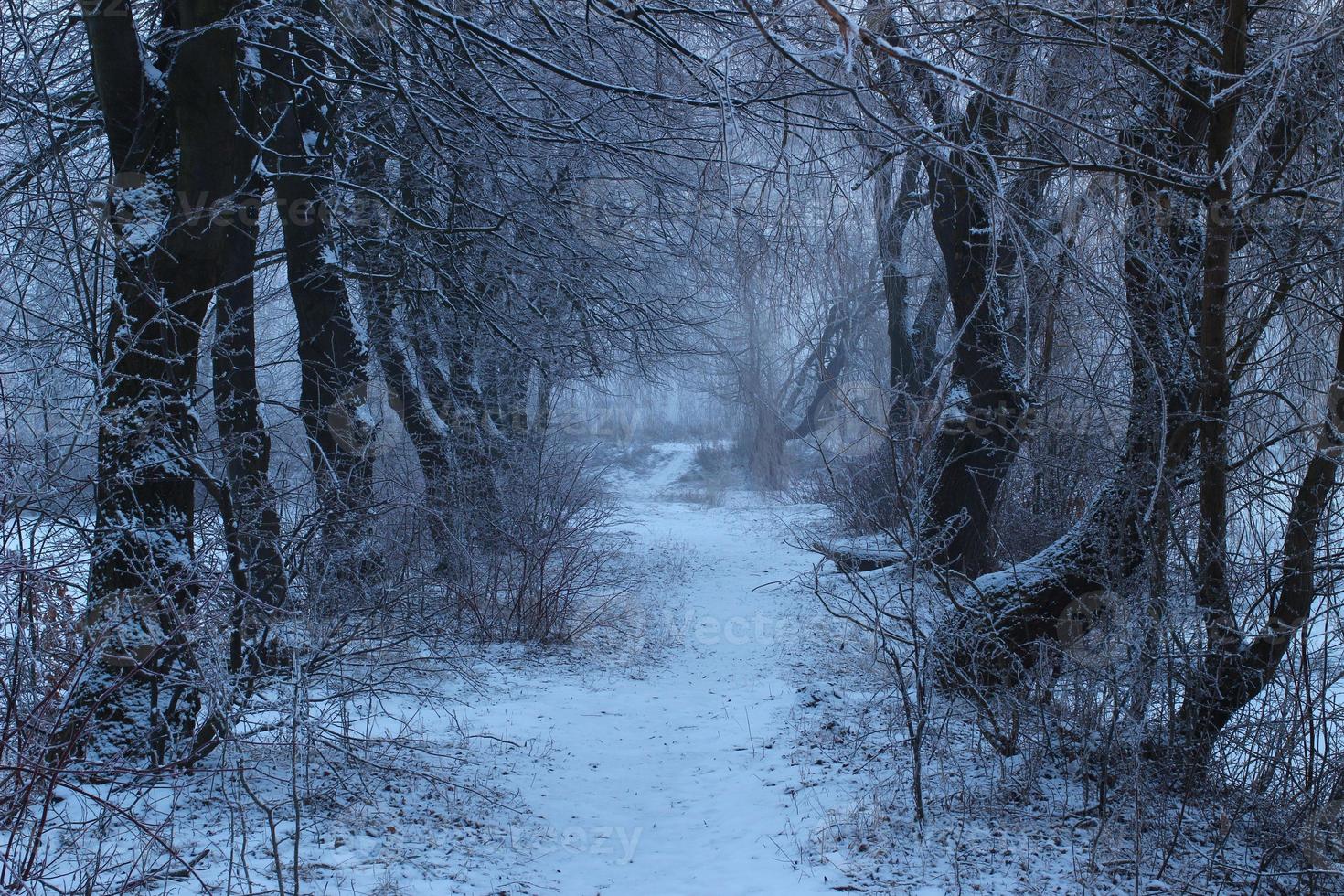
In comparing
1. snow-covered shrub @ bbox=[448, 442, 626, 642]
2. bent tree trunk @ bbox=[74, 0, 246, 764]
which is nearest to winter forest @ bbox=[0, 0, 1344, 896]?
bent tree trunk @ bbox=[74, 0, 246, 764]

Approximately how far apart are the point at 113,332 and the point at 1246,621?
5.31 meters

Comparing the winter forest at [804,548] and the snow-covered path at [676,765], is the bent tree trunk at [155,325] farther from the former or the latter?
the snow-covered path at [676,765]

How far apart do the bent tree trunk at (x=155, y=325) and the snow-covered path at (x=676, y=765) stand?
187 cm

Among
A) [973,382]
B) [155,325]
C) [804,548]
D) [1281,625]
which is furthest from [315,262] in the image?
[1281,625]

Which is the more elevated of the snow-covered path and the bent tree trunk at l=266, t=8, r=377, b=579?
the bent tree trunk at l=266, t=8, r=377, b=579

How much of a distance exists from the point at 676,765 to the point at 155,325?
363 centimetres

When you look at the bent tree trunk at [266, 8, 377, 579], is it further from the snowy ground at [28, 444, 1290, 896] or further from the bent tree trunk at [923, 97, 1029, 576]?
the bent tree trunk at [923, 97, 1029, 576]

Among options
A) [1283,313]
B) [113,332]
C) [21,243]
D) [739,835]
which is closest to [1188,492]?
[1283,313]

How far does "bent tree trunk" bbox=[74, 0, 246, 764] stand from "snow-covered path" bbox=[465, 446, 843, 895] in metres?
A: 1.87

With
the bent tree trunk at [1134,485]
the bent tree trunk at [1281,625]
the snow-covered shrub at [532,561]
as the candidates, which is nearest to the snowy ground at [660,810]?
the bent tree trunk at [1281,625]

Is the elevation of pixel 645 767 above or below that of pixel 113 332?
below

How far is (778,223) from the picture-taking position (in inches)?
181

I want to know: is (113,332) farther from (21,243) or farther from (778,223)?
(778,223)

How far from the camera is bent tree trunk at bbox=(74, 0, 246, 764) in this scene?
4.18m
